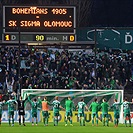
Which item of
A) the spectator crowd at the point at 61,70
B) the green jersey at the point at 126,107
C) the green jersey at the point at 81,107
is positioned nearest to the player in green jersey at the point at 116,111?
the green jersey at the point at 126,107

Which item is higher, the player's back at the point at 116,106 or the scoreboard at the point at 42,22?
the scoreboard at the point at 42,22

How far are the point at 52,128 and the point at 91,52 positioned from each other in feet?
56.8

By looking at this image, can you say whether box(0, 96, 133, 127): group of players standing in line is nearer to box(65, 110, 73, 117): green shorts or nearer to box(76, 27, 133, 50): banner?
box(65, 110, 73, 117): green shorts

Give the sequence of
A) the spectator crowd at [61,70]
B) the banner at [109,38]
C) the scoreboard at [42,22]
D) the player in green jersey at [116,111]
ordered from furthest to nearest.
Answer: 1. the banner at [109,38]
2. the spectator crowd at [61,70]
3. the scoreboard at [42,22]
4. the player in green jersey at [116,111]

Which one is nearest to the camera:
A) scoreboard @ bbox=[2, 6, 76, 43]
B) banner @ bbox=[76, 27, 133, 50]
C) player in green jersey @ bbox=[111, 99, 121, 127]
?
player in green jersey @ bbox=[111, 99, 121, 127]

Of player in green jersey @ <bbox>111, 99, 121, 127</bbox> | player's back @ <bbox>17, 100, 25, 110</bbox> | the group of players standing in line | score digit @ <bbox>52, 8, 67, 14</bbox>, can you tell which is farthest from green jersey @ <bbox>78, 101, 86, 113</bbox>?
score digit @ <bbox>52, 8, 67, 14</bbox>

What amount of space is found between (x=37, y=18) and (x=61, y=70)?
25.9 ft

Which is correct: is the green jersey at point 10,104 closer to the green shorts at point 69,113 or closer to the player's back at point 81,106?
the green shorts at point 69,113

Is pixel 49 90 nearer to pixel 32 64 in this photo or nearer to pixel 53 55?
pixel 32 64

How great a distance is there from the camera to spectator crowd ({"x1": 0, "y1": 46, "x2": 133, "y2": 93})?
153 feet

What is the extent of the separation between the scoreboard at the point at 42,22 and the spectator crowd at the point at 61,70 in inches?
110

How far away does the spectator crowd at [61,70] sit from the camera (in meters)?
46.5

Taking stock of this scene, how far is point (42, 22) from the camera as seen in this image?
42.5 meters

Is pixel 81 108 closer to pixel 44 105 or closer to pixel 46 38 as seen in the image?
pixel 44 105
